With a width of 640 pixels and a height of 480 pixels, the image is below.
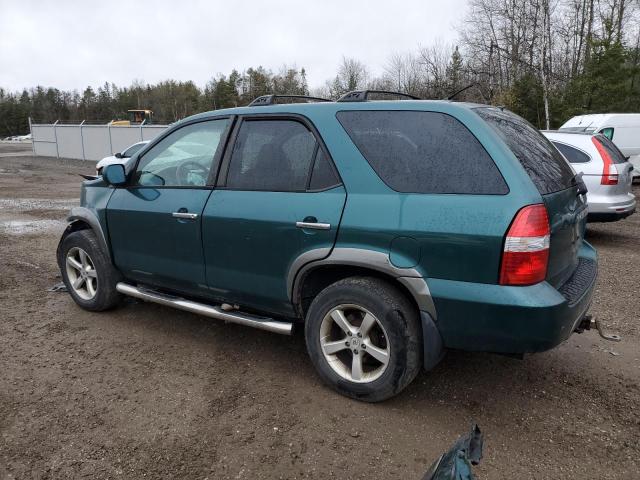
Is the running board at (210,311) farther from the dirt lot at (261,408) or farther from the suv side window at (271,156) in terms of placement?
the suv side window at (271,156)

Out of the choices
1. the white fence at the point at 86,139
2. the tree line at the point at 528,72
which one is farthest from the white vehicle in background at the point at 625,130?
the white fence at the point at 86,139

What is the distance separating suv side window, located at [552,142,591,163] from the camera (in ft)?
23.6

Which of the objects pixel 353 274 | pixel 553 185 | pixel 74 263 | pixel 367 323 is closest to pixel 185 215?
pixel 353 274

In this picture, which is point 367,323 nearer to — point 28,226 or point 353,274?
point 353,274

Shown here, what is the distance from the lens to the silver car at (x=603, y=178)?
7.00 metres

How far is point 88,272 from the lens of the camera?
4457 mm

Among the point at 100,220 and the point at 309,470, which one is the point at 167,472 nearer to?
the point at 309,470

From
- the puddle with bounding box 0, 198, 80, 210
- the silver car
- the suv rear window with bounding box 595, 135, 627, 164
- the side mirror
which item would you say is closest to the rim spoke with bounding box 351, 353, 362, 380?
the side mirror

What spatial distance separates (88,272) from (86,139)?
25343 mm

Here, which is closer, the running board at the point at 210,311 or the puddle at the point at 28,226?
the running board at the point at 210,311

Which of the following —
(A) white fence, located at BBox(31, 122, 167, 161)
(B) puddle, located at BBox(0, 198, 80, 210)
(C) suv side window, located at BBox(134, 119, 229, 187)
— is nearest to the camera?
(C) suv side window, located at BBox(134, 119, 229, 187)

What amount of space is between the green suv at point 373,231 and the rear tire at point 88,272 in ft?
1.98

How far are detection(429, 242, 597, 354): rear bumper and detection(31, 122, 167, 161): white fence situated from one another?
20629 mm

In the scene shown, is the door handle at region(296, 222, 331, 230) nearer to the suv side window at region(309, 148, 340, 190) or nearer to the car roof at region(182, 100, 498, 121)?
the suv side window at region(309, 148, 340, 190)
